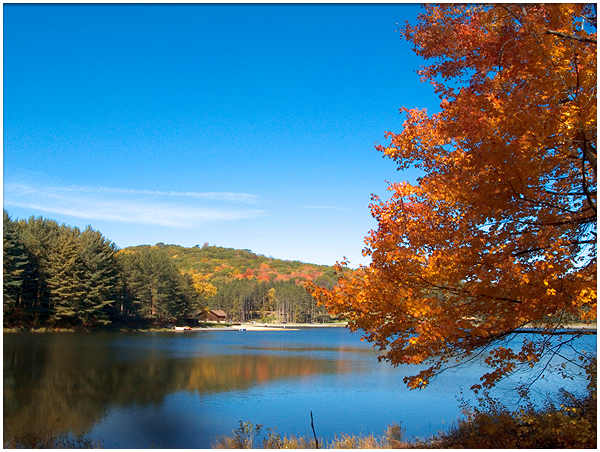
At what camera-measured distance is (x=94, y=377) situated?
80.5ft

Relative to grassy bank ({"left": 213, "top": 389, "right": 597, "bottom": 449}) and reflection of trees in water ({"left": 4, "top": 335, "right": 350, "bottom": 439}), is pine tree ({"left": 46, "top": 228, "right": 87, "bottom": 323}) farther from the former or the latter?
grassy bank ({"left": 213, "top": 389, "right": 597, "bottom": 449})

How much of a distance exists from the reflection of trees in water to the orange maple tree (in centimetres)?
1155

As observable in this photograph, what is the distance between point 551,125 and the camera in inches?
246

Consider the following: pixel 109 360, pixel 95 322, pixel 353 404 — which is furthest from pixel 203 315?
pixel 353 404

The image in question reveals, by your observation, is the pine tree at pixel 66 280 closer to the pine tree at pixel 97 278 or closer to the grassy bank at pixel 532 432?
the pine tree at pixel 97 278

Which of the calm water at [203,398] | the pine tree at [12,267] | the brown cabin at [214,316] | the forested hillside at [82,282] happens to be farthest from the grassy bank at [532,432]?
the brown cabin at [214,316]

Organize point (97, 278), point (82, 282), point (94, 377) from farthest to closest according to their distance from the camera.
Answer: point (97, 278) < point (82, 282) < point (94, 377)

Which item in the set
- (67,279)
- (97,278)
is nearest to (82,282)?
(97,278)

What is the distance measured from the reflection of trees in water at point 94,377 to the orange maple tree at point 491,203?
455 inches

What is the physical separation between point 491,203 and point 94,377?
76.2ft

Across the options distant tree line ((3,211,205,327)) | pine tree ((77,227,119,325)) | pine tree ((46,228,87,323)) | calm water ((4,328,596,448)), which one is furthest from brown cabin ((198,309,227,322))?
calm water ((4,328,596,448))

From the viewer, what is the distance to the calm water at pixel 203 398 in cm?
1516

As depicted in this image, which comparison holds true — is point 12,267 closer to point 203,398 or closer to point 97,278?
point 97,278

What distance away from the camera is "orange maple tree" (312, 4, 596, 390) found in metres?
6.40
